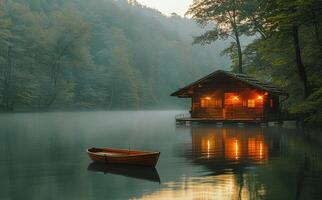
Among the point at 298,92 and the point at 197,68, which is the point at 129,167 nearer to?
the point at 298,92

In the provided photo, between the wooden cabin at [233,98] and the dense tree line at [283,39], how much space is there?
7.24 ft

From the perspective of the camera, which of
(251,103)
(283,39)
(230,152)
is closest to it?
(230,152)

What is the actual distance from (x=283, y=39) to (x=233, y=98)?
507 inches

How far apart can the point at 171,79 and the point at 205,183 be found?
15567 cm

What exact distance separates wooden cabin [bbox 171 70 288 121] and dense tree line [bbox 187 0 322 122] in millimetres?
2207

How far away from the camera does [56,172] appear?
2020 centimetres

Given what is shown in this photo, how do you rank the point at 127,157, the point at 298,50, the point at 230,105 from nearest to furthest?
the point at 127,157, the point at 298,50, the point at 230,105

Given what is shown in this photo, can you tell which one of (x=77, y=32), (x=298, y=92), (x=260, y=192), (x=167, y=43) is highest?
(x=167, y=43)

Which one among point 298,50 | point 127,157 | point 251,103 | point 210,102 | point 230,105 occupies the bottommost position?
point 127,157

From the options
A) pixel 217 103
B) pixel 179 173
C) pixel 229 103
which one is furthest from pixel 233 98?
pixel 179 173

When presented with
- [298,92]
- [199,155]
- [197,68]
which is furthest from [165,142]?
[197,68]

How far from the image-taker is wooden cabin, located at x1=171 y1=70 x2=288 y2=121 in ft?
172

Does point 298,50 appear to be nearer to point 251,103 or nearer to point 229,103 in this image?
point 251,103

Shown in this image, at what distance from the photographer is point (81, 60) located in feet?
374
